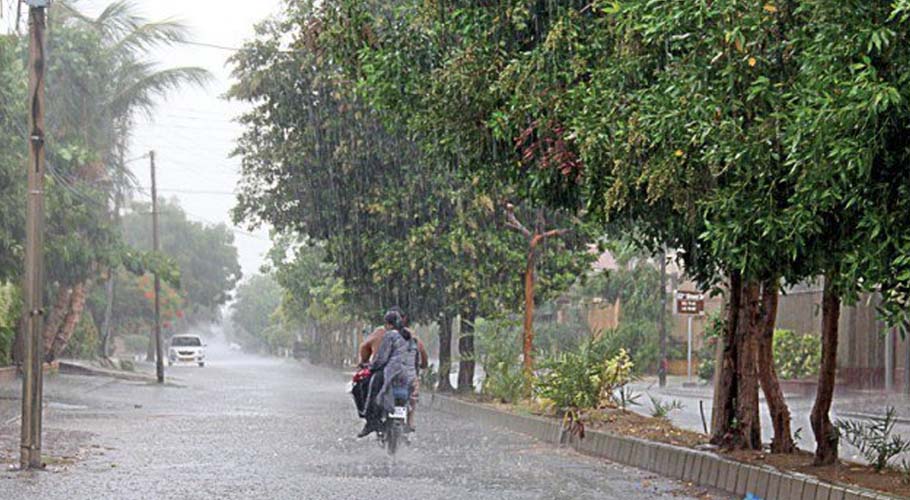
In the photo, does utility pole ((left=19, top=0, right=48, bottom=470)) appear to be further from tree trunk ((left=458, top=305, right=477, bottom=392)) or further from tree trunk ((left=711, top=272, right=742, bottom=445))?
tree trunk ((left=458, top=305, right=477, bottom=392))

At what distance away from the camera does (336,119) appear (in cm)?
3075

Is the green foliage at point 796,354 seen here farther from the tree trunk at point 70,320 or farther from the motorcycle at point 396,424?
the tree trunk at point 70,320

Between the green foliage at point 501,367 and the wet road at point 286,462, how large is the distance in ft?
4.09

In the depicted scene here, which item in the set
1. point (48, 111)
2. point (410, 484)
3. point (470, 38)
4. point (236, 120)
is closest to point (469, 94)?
point (470, 38)

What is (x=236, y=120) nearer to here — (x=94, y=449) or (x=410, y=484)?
(x=94, y=449)

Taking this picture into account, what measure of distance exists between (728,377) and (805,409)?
14720 millimetres

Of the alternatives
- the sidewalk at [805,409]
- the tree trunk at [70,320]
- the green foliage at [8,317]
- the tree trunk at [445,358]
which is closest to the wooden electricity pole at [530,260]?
the sidewalk at [805,409]

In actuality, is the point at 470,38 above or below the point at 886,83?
above

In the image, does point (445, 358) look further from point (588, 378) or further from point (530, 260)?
point (588, 378)

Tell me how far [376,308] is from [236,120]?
5.75 metres

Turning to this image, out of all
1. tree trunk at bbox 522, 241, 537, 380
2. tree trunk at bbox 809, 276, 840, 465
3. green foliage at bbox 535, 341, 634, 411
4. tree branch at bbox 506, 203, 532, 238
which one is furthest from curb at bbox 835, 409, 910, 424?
tree trunk at bbox 809, 276, 840, 465

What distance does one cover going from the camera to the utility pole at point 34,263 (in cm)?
1370

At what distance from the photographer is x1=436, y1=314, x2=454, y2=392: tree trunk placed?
33938 mm

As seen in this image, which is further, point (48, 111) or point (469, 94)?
point (48, 111)
